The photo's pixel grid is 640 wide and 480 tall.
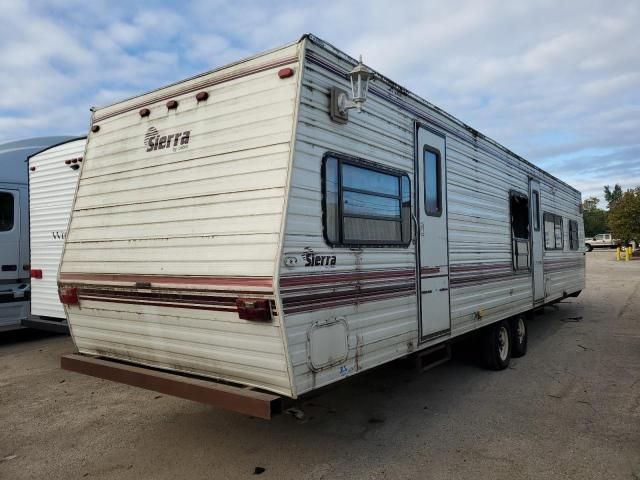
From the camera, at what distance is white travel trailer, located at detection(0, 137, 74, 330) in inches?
322

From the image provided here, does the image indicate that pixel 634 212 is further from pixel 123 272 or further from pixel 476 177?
pixel 123 272

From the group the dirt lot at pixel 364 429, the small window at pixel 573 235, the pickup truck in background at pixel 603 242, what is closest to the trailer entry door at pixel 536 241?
the dirt lot at pixel 364 429

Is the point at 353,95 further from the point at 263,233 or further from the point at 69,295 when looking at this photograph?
the point at 69,295

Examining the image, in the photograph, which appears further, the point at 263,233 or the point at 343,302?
the point at 343,302

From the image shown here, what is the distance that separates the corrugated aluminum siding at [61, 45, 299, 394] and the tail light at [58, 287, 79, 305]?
68 mm

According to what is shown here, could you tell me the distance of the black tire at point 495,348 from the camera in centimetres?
666

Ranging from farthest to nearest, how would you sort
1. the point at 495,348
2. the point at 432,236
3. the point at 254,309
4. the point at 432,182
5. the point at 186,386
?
the point at 495,348, the point at 432,182, the point at 432,236, the point at 186,386, the point at 254,309

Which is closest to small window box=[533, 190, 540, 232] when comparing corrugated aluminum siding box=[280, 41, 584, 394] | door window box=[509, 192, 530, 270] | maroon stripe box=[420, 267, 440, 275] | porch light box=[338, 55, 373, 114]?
door window box=[509, 192, 530, 270]

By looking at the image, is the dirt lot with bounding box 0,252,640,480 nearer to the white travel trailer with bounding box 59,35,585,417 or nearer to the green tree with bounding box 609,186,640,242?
the white travel trailer with bounding box 59,35,585,417

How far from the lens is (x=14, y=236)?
8430mm

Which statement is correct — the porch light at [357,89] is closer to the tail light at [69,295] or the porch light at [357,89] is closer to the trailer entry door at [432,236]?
the trailer entry door at [432,236]

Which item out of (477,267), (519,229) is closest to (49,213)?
(477,267)

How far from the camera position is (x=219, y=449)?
4.28 meters

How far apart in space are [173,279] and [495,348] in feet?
14.9
